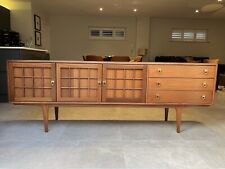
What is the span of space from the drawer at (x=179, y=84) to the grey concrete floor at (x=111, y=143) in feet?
1.67

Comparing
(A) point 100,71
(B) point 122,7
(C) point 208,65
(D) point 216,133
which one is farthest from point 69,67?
(B) point 122,7

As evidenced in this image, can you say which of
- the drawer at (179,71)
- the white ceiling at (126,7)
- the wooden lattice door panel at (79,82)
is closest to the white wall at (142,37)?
the white ceiling at (126,7)

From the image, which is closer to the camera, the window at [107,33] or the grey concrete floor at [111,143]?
the grey concrete floor at [111,143]

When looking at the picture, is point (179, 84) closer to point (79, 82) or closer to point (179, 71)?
point (179, 71)

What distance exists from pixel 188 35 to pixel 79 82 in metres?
7.26

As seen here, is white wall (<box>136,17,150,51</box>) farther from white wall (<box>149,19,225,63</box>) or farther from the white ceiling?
the white ceiling

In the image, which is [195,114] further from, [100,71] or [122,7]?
[122,7]

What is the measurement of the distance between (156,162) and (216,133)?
1.06m

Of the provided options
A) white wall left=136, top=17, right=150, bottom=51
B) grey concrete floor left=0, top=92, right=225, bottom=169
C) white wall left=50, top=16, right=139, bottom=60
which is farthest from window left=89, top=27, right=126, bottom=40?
grey concrete floor left=0, top=92, right=225, bottom=169

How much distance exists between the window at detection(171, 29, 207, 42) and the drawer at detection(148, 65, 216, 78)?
6.47m

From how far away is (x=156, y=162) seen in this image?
161 cm

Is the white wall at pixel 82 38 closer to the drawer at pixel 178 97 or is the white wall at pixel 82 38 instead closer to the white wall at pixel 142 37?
the white wall at pixel 142 37

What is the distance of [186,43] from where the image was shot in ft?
Result: 27.1

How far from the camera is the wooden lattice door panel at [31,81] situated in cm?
208
